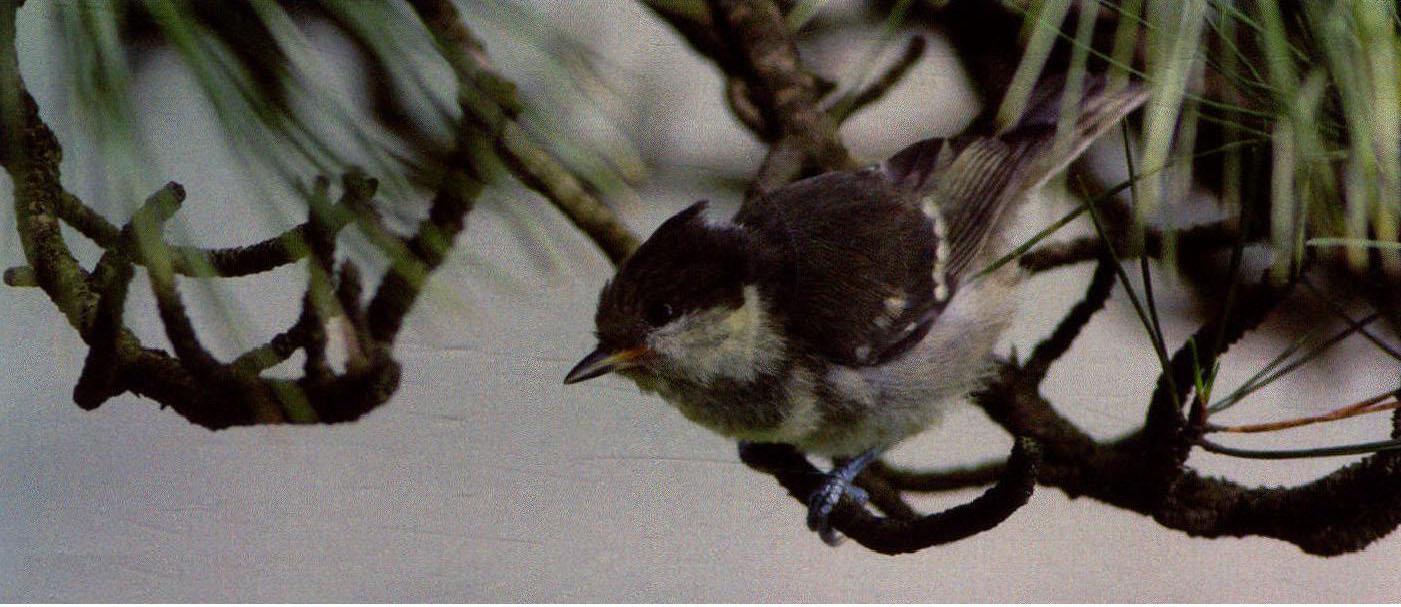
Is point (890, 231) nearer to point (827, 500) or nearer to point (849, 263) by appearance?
point (849, 263)

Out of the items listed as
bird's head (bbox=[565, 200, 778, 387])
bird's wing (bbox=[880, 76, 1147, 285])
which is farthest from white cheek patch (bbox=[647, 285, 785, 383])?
bird's wing (bbox=[880, 76, 1147, 285])

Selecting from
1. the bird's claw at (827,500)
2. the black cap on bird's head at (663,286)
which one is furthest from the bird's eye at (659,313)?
the bird's claw at (827,500)

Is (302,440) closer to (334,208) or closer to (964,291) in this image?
(334,208)

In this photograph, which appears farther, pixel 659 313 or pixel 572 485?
pixel 572 485

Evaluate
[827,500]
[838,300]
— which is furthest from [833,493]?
[838,300]

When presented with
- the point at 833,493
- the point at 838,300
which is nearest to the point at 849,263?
the point at 838,300

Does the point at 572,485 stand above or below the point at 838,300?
below
